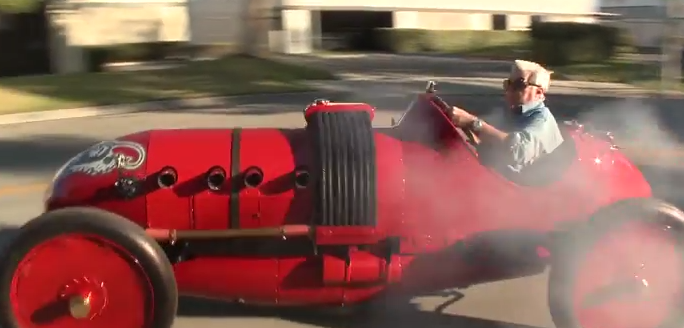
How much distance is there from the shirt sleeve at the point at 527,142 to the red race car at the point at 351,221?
7 cm

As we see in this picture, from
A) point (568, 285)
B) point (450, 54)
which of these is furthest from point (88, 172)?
point (450, 54)

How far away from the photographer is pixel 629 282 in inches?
163

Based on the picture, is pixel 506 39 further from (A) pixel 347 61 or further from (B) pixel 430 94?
(B) pixel 430 94

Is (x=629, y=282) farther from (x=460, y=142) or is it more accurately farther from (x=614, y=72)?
(x=614, y=72)

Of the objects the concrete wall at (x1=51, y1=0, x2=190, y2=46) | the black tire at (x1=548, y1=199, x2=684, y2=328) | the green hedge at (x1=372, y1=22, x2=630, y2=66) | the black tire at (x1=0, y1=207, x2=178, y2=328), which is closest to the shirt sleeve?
the black tire at (x1=548, y1=199, x2=684, y2=328)

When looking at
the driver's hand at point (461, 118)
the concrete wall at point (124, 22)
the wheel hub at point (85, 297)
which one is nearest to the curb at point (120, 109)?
the concrete wall at point (124, 22)

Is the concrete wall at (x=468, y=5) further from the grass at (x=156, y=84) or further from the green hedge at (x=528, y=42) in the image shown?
the grass at (x=156, y=84)

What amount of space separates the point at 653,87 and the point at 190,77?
30.1ft

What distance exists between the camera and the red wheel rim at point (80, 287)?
3.78 metres

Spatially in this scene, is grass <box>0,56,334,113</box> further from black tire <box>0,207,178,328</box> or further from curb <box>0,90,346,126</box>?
black tire <box>0,207,178,328</box>

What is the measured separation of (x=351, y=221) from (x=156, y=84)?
12301 mm

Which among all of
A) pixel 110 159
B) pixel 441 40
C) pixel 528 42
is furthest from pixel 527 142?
pixel 441 40

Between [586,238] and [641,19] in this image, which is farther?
[641,19]

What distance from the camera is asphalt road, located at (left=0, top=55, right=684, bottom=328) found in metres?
4.62
